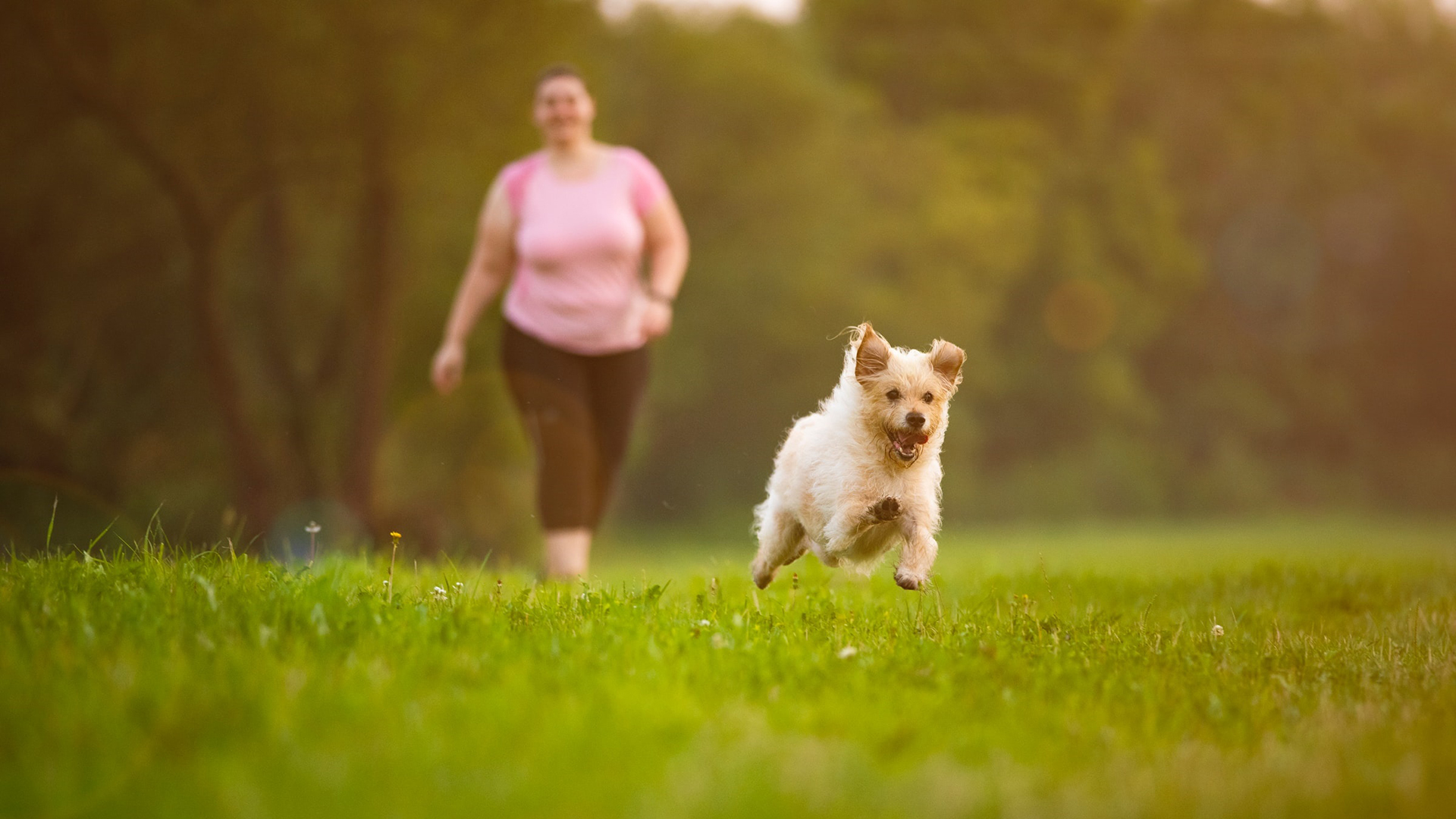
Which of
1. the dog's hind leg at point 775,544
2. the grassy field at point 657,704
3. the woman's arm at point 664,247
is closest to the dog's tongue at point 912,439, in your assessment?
the grassy field at point 657,704

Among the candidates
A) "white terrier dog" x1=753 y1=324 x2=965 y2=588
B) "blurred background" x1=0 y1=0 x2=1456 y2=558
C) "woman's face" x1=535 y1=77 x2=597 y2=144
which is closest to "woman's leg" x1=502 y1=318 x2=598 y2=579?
"woman's face" x1=535 y1=77 x2=597 y2=144

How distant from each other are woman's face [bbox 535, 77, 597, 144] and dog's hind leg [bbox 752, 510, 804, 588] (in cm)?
261

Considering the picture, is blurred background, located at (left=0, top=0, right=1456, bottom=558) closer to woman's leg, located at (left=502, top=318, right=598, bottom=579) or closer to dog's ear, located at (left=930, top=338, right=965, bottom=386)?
woman's leg, located at (left=502, top=318, right=598, bottom=579)

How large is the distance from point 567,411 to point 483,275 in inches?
48.8

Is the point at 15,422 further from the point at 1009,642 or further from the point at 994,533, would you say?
the point at 994,533

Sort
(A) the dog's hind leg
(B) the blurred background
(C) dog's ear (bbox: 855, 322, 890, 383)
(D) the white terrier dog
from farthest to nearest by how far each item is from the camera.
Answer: (B) the blurred background → (A) the dog's hind leg → (C) dog's ear (bbox: 855, 322, 890, 383) → (D) the white terrier dog

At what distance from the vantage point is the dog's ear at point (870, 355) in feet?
19.6

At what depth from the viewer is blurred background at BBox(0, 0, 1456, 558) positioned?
619 inches

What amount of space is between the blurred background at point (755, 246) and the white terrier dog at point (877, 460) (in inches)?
107

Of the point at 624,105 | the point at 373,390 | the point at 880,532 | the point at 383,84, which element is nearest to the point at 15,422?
the point at 373,390

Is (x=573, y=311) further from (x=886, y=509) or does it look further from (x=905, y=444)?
(x=886, y=509)

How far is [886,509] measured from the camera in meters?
5.48

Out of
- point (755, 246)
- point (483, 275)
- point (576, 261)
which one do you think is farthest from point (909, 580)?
point (755, 246)

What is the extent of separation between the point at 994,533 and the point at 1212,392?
1698 cm
